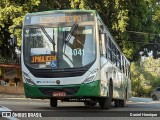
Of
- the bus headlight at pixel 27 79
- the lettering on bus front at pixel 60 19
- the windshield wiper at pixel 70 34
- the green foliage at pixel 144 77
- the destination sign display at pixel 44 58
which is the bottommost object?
the green foliage at pixel 144 77

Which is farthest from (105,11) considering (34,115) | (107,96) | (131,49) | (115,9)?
(34,115)

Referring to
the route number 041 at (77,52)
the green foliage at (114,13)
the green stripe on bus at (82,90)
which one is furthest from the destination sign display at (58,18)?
the green foliage at (114,13)

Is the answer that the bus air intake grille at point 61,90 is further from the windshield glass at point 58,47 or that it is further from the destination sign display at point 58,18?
the destination sign display at point 58,18

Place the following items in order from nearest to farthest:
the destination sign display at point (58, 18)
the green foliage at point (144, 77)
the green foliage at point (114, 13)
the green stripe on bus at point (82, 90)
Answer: the green stripe on bus at point (82, 90), the destination sign display at point (58, 18), the green foliage at point (114, 13), the green foliage at point (144, 77)

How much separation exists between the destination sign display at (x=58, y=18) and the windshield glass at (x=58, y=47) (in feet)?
0.80

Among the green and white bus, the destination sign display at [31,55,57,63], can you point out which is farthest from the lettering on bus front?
the destination sign display at [31,55,57,63]

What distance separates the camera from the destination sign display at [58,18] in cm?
1547

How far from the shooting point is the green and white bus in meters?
14.8

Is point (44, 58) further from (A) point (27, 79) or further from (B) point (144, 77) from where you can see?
(B) point (144, 77)

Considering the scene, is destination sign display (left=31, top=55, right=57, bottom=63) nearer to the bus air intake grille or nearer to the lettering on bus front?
the bus air intake grille

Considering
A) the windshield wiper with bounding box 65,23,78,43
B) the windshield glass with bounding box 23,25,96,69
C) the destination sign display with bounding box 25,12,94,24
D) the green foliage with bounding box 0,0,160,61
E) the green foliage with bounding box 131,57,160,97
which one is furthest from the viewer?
the green foliage with bounding box 131,57,160,97

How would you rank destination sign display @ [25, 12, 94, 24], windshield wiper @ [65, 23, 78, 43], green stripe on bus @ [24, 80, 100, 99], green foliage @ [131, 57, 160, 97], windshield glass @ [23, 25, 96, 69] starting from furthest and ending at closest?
green foliage @ [131, 57, 160, 97] < destination sign display @ [25, 12, 94, 24] < windshield wiper @ [65, 23, 78, 43] < windshield glass @ [23, 25, 96, 69] < green stripe on bus @ [24, 80, 100, 99]

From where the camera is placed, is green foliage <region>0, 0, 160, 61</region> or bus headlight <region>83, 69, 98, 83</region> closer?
bus headlight <region>83, 69, 98, 83</region>

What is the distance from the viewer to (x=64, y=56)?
15023 mm
